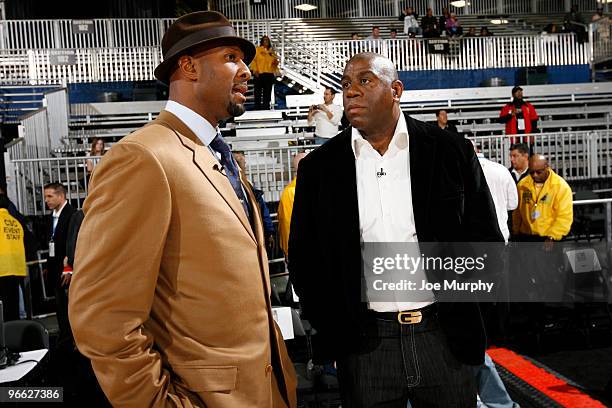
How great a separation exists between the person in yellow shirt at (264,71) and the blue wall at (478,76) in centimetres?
507

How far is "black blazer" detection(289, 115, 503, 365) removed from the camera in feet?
7.91

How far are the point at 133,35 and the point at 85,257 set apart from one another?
64.9ft

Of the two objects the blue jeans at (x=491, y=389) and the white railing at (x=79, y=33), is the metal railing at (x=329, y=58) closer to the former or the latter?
the white railing at (x=79, y=33)

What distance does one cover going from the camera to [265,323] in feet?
6.37

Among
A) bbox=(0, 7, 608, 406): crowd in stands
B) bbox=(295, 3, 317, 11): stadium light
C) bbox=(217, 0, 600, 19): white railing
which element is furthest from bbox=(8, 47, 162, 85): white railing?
bbox=(0, 7, 608, 406): crowd in stands

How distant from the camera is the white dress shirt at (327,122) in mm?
11430

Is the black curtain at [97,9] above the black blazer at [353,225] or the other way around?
above

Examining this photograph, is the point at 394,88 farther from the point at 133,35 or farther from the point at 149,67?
the point at 133,35

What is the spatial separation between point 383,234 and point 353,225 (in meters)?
0.12

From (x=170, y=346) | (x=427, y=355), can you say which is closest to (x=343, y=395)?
(x=427, y=355)

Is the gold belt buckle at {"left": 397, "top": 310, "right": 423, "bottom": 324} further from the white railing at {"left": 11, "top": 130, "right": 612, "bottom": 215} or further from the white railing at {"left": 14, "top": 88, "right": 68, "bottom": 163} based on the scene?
the white railing at {"left": 14, "top": 88, "right": 68, "bottom": 163}

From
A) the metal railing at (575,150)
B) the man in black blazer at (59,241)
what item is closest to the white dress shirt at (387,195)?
the man in black blazer at (59,241)

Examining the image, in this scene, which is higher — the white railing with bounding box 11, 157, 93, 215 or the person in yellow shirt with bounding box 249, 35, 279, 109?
the person in yellow shirt with bounding box 249, 35, 279, 109

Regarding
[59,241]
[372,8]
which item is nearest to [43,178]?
[59,241]
